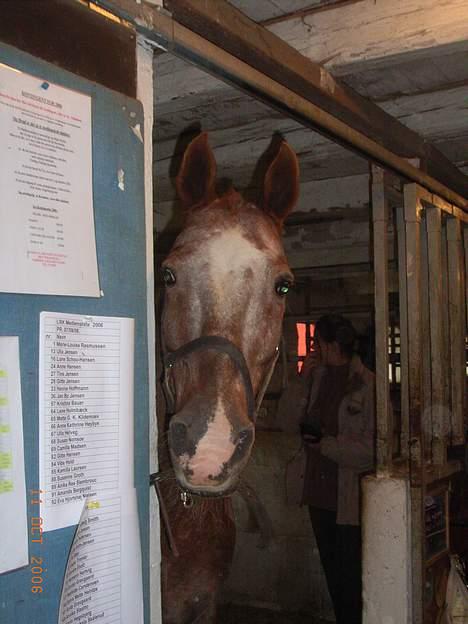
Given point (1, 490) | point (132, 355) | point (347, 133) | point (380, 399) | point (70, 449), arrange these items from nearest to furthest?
point (1, 490)
point (70, 449)
point (132, 355)
point (347, 133)
point (380, 399)

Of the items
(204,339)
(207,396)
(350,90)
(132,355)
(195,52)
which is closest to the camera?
(132,355)

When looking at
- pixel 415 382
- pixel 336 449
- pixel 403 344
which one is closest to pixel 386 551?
pixel 415 382

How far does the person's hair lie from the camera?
11.6 feet

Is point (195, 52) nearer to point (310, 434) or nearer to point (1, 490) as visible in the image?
point (1, 490)

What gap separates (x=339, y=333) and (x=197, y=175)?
1911mm

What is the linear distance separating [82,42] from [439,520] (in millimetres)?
Result: 2266

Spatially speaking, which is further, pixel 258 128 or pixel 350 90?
pixel 258 128

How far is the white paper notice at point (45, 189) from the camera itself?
2.93ft

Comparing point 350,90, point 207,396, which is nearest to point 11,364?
point 207,396

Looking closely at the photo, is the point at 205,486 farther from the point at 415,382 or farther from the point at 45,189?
the point at 415,382

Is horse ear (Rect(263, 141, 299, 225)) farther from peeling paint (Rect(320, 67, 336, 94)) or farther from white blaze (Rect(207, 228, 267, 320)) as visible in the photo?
white blaze (Rect(207, 228, 267, 320))

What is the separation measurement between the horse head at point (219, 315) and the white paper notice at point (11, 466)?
1.76 ft

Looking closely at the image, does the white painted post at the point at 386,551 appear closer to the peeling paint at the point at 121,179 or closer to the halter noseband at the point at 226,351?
the halter noseband at the point at 226,351

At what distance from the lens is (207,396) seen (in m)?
1.44
